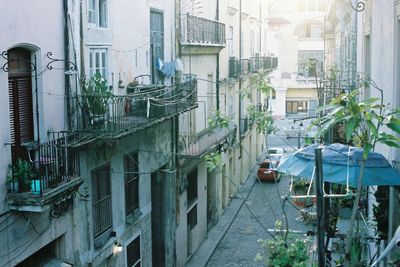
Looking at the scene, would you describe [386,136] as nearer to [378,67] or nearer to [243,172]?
[378,67]

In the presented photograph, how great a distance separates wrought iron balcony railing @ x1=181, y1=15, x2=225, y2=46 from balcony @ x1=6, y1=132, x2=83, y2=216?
1019 centimetres

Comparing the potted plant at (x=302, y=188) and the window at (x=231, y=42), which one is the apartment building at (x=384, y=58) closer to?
the potted plant at (x=302, y=188)

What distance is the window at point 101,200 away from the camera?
1414 cm

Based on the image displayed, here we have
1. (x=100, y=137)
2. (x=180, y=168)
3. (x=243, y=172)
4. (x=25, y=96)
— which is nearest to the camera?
(x=25, y=96)

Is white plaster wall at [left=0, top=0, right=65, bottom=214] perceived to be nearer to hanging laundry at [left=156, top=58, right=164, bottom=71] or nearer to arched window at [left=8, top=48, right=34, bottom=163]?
arched window at [left=8, top=48, right=34, bottom=163]

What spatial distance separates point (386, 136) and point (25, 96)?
297 inches

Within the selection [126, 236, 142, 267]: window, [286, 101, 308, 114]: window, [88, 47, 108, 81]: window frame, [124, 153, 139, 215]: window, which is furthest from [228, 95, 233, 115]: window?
[286, 101, 308, 114]: window

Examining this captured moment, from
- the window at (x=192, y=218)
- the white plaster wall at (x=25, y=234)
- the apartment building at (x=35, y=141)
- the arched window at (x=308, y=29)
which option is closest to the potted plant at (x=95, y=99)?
the apartment building at (x=35, y=141)

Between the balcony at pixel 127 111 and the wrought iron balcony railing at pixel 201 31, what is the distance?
11.7 ft

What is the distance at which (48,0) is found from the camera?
11.9 metres

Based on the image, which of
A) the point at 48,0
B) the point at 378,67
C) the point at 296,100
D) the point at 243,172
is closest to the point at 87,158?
the point at 48,0

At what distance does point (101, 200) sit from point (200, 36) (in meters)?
10.3

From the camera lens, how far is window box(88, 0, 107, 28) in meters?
14.0

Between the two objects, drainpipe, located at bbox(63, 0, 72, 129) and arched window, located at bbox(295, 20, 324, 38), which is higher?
arched window, located at bbox(295, 20, 324, 38)
